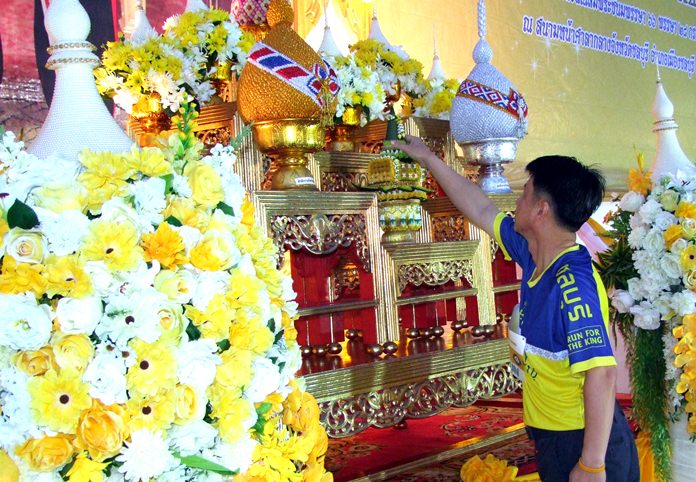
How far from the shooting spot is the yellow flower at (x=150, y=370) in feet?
3.20

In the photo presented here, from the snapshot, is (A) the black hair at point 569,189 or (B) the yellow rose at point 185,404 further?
(A) the black hair at point 569,189

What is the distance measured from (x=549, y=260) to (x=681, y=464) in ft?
2.95

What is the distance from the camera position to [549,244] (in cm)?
171

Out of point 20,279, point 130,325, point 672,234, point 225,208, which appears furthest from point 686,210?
point 20,279

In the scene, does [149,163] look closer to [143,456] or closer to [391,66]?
[143,456]

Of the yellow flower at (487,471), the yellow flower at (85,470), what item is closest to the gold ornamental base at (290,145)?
the yellow flower at (487,471)

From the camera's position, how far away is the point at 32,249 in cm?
98

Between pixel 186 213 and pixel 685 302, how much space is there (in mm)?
1477

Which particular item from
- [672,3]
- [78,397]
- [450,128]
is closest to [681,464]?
[450,128]

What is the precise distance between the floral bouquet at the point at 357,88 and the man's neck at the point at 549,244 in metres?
0.93

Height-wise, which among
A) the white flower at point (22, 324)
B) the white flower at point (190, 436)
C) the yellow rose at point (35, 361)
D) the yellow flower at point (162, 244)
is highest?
the yellow flower at point (162, 244)

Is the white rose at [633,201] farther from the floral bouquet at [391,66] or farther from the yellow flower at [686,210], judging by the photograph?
the floral bouquet at [391,66]

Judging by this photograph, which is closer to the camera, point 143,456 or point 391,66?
point 143,456

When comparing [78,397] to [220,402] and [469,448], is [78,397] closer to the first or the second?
[220,402]
